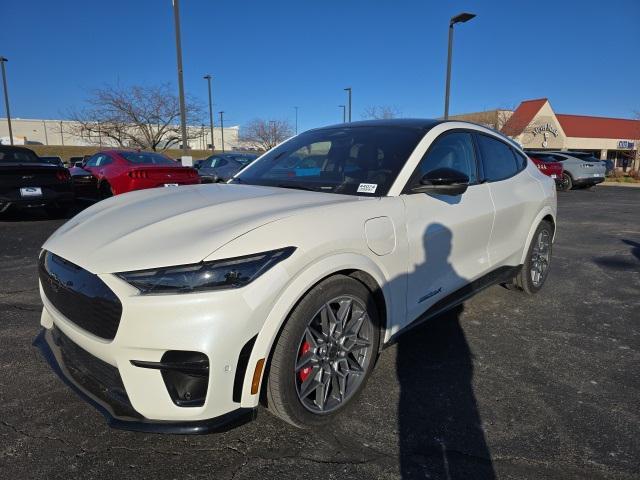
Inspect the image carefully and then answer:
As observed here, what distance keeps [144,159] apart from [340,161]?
8.37 m

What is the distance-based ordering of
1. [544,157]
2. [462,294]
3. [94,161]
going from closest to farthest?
[462,294], [94,161], [544,157]

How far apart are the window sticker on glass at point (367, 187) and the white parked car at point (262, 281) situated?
1cm

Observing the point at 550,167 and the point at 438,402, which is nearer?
the point at 438,402

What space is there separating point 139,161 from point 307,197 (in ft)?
28.8

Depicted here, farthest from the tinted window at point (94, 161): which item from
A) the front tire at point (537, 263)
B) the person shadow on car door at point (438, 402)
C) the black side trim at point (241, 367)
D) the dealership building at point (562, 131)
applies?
the dealership building at point (562, 131)

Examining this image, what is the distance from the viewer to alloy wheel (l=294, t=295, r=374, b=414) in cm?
227

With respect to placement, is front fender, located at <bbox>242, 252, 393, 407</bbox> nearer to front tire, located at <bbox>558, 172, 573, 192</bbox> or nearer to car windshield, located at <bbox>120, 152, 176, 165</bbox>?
car windshield, located at <bbox>120, 152, 176, 165</bbox>

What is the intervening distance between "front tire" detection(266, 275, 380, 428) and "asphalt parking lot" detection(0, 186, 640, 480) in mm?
151

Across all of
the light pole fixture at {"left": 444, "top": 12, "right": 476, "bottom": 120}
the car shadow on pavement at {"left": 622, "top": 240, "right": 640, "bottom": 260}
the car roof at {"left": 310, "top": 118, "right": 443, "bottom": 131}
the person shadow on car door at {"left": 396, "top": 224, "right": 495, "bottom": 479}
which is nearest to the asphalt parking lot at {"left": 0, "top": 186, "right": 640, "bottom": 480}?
the person shadow on car door at {"left": 396, "top": 224, "right": 495, "bottom": 479}

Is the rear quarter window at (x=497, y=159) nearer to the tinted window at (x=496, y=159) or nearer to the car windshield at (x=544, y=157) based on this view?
the tinted window at (x=496, y=159)

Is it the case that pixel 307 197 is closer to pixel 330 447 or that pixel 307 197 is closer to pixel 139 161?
pixel 330 447

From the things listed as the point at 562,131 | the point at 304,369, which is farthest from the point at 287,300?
the point at 562,131

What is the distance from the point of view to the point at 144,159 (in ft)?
34.3

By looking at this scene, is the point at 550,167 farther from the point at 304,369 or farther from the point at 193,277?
the point at 193,277
